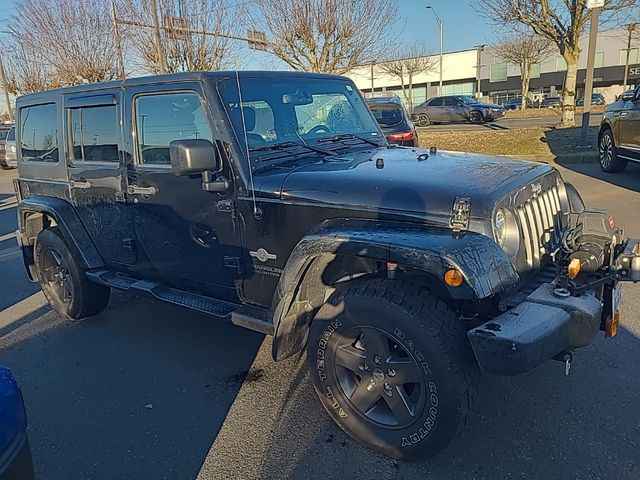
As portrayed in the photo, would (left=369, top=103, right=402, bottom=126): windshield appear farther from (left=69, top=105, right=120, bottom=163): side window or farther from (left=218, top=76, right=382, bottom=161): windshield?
(left=69, top=105, right=120, bottom=163): side window

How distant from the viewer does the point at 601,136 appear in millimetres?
10461

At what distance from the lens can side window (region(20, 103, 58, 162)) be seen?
447 cm

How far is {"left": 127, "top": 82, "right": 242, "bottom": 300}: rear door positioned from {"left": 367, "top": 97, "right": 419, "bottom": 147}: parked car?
6.22 metres

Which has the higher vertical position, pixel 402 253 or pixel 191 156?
pixel 191 156

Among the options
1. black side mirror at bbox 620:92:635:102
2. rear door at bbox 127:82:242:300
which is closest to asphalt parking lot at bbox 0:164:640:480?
rear door at bbox 127:82:242:300

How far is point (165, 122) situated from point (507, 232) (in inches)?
90.2

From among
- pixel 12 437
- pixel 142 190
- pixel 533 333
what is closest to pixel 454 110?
pixel 142 190

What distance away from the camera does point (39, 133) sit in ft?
15.3

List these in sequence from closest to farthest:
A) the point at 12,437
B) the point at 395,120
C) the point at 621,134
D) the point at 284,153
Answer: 1. the point at 12,437
2. the point at 284,153
3. the point at 621,134
4. the point at 395,120

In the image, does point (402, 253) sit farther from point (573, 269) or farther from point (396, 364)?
point (573, 269)

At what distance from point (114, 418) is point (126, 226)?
4.71ft

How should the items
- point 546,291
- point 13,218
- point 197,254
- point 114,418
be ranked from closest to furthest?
1. point 546,291
2. point 114,418
3. point 197,254
4. point 13,218

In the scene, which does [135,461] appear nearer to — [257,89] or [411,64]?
[257,89]

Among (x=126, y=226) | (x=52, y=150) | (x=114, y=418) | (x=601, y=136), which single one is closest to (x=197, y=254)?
(x=126, y=226)
